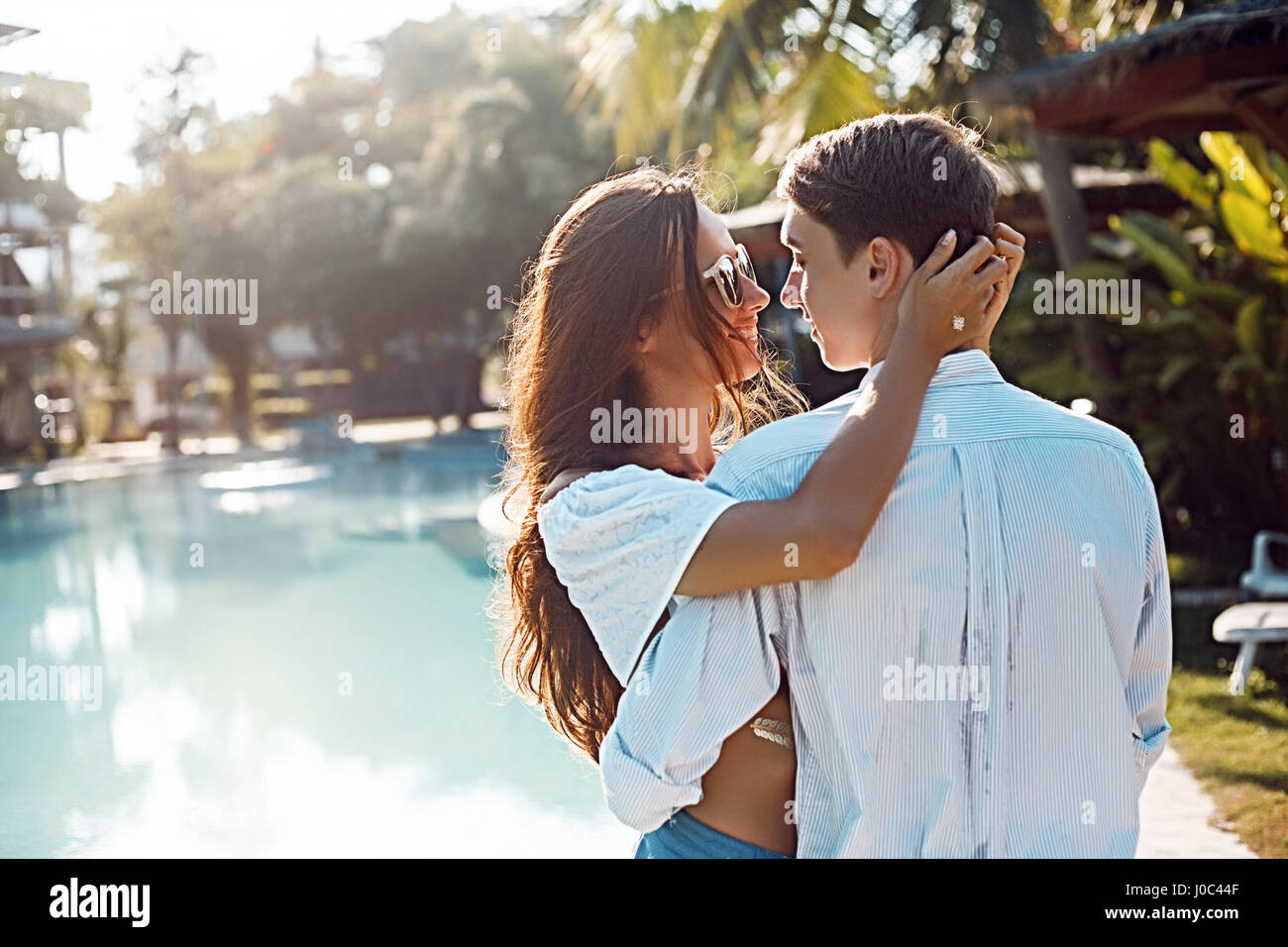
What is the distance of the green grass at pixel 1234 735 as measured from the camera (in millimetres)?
4457

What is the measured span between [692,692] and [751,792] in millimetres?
206

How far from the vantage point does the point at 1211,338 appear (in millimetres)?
8914

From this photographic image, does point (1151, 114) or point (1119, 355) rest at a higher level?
point (1151, 114)

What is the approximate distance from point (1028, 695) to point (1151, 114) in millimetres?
6105

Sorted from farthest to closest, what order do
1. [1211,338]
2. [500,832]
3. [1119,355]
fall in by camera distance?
[1119,355]
[1211,338]
[500,832]

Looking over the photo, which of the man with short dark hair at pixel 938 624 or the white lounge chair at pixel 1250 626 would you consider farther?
the white lounge chair at pixel 1250 626

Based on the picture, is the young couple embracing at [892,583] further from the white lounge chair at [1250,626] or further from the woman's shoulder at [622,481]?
the white lounge chair at [1250,626]

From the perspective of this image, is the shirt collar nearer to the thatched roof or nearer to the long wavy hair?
the long wavy hair

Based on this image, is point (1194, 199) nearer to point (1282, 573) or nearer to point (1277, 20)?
point (1282, 573)

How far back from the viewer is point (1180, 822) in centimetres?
448

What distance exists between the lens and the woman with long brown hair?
1.26 meters

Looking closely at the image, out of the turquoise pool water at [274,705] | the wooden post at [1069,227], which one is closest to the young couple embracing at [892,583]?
the turquoise pool water at [274,705]

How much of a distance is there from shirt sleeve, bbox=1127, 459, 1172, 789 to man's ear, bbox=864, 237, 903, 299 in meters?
0.36
